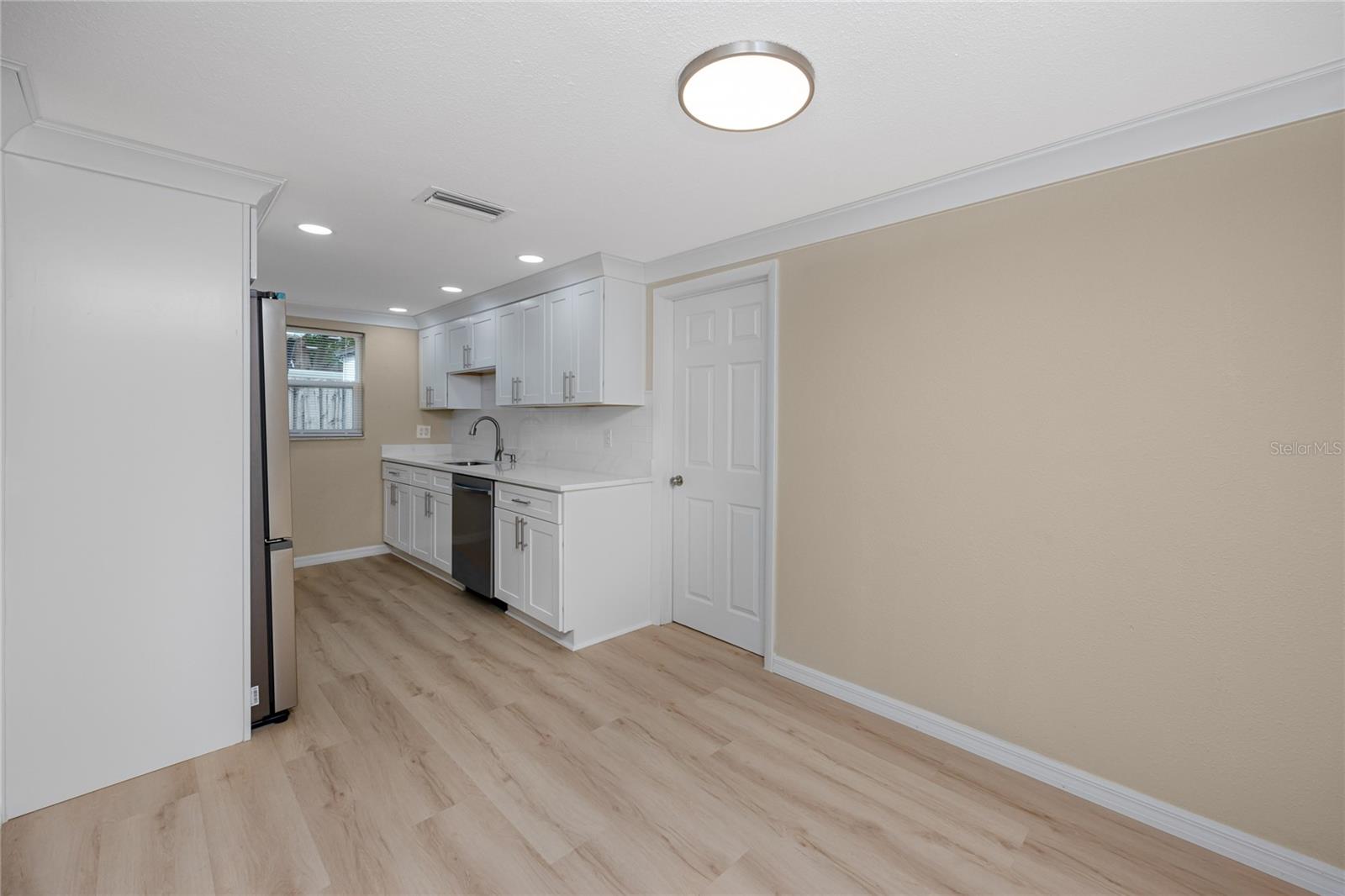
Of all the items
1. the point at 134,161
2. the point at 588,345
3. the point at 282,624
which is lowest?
the point at 282,624

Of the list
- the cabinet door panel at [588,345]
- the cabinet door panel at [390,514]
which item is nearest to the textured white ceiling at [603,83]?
the cabinet door panel at [588,345]

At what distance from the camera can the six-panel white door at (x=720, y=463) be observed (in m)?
3.31

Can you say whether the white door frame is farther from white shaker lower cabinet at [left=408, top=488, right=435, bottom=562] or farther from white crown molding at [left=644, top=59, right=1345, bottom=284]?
white shaker lower cabinet at [left=408, top=488, right=435, bottom=562]

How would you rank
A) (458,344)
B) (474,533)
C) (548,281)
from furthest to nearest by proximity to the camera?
1. (458,344)
2. (474,533)
3. (548,281)

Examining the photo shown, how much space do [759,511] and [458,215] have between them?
2.17m

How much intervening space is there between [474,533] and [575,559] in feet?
3.62

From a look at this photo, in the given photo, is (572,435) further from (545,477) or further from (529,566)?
(529,566)

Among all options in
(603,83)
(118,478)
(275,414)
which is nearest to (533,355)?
(275,414)

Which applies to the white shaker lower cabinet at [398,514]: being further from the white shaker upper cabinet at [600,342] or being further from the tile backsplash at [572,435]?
the white shaker upper cabinet at [600,342]

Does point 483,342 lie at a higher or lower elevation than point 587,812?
higher

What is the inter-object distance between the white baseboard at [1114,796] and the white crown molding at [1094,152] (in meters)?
2.13

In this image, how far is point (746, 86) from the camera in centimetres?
162

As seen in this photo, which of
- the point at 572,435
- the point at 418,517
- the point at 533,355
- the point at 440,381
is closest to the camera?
the point at 533,355

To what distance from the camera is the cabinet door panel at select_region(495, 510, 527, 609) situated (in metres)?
3.66
